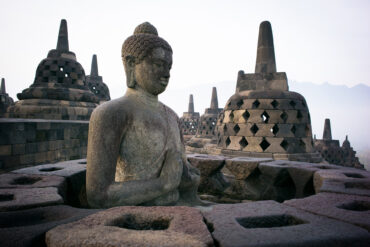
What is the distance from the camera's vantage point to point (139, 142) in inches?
74.5

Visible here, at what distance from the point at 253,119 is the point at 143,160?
423 centimetres

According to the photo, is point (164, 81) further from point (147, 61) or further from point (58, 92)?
point (58, 92)

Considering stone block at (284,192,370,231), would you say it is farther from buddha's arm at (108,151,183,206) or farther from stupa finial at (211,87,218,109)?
stupa finial at (211,87,218,109)

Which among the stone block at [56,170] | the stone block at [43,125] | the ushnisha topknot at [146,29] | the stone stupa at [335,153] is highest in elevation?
the ushnisha topknot at [146,29]

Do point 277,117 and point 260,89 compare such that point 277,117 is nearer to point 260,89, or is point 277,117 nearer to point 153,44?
point 260,89

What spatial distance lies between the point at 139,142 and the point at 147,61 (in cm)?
64

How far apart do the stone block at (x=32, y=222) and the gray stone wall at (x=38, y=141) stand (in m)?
3.78

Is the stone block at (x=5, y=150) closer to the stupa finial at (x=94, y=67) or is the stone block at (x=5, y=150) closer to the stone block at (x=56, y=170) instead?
the stone block at (x=56, y=170)

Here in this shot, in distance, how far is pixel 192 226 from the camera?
1254 mm

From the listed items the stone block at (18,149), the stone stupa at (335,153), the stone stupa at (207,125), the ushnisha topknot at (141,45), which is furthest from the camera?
the stone stupa at (207,125)

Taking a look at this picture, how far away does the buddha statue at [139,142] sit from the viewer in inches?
67.1

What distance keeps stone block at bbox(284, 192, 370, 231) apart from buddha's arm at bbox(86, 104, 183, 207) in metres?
0.94

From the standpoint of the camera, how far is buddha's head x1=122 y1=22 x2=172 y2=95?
1961 mm

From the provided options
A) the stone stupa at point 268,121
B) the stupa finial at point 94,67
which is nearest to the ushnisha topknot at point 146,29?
the stone stupa at point 268,121
